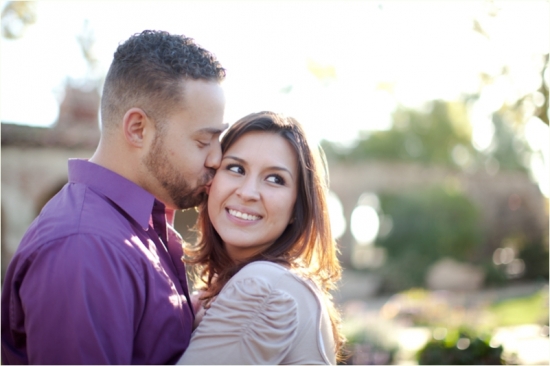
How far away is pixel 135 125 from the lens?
8.00ft

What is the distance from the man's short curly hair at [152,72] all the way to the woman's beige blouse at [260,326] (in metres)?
0.81

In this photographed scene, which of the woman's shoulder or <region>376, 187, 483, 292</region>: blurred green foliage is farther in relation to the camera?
<region>376, 187, 483, 292</region>: blurred green foliage

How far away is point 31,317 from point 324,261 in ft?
4.84

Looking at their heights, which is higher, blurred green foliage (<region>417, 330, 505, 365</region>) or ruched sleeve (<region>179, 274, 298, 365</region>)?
ruched sleeve (<region>179, 274, 298, 365</region>)

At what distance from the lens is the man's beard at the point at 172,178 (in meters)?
2.47

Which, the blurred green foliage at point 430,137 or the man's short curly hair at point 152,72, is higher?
the blurred green foliage at point 430,137

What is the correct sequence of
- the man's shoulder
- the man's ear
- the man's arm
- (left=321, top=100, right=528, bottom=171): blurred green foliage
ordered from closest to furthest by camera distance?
A: 1. the man's arm
2. the man's shoulder
3. the man's ear
4. (left=321, top=100, right=528, bottom=171): blurred green foliage

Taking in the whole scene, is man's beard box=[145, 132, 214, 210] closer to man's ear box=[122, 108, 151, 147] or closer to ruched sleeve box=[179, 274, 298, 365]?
Answer: man's ear box=[122, 108, 151, 147]

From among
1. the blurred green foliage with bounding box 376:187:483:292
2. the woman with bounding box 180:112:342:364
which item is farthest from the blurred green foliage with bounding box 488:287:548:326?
the woman with bounding box 180:112:342:364

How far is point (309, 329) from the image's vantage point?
231cm

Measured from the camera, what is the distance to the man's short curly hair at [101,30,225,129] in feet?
7.99

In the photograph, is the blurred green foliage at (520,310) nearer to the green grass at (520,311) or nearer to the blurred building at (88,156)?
the green grass at (520,311)

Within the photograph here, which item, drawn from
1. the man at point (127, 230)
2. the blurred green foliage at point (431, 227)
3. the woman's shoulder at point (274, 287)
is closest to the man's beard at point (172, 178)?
the man at point (127, 230)

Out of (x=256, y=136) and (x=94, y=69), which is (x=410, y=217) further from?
(x=256, y=136)
